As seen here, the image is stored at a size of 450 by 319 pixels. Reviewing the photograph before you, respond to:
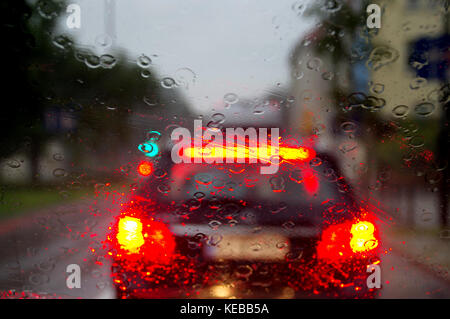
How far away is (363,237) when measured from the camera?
65.6 inches

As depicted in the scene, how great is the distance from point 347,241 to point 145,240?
124cm

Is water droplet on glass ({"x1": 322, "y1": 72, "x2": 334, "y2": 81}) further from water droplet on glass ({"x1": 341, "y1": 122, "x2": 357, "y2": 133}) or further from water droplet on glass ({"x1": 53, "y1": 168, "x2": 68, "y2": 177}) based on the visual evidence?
water droplet on glass ({"x1": 53, "y1": 168, "x2": 68, "y2": 177})

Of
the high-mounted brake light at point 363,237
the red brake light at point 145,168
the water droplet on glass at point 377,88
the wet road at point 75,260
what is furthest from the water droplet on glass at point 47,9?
the high-mounted brake light at point 363,237

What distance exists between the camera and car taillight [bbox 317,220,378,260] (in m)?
1.64

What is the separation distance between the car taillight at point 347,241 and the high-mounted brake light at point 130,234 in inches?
43.7

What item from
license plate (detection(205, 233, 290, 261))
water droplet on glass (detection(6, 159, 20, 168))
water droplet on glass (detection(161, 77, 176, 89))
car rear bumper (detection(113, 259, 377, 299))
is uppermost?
water droplet on glass (detection(161, 77, 176, 89))

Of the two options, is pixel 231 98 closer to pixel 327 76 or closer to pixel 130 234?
pixel 327 76

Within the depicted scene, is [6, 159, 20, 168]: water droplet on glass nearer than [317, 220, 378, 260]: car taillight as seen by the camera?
No

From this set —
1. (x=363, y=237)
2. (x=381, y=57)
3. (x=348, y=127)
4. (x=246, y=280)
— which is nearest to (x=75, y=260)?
(x=246, y=280)

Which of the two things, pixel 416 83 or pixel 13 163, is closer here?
pixel 416 83

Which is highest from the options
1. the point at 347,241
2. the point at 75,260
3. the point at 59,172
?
the point at 59,172

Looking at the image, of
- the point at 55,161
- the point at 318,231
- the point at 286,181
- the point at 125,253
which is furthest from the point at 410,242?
the point at 55,161

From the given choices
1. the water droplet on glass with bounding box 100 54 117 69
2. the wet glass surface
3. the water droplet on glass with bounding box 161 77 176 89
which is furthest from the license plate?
the water droplet on glass with bounding box 100 54 117 69

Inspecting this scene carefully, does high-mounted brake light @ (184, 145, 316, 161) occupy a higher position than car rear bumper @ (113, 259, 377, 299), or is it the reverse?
high-mounted brake light @ (184, 145, 316, 161)
